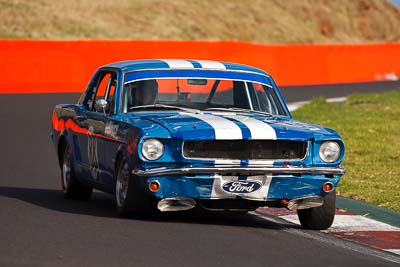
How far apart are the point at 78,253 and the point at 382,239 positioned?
2.49 m

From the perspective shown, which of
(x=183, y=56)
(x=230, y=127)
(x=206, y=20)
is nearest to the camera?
(x=230, y=127)

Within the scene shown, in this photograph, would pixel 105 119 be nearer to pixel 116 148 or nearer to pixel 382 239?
pixel 116 148

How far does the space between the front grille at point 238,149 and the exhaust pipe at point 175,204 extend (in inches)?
13.4

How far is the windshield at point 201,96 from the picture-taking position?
36.0 feet

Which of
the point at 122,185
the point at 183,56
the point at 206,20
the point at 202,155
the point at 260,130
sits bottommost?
the point at 122,185

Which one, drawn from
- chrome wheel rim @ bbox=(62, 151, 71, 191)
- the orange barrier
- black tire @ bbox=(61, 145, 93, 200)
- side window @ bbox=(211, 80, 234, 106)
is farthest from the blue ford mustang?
the orange barrier

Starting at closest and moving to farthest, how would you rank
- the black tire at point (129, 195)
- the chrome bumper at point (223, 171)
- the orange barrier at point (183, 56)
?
the chrome bumper at point (223, 171)
the black tire at point (129, 195)
the orange barrier at point (183, 56)

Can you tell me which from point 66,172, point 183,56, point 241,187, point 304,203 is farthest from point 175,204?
point 183,56

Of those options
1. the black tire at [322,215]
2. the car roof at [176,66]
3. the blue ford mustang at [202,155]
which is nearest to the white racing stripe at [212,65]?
the car roof at [176,66]

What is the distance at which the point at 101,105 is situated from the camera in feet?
35.8

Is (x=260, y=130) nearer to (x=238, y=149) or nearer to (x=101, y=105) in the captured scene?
(x=238, y=149)

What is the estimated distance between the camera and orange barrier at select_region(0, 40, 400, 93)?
3134 centimetres

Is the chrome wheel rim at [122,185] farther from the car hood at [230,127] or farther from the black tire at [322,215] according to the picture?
the black tire at [322,215]

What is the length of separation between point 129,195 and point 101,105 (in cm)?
119
